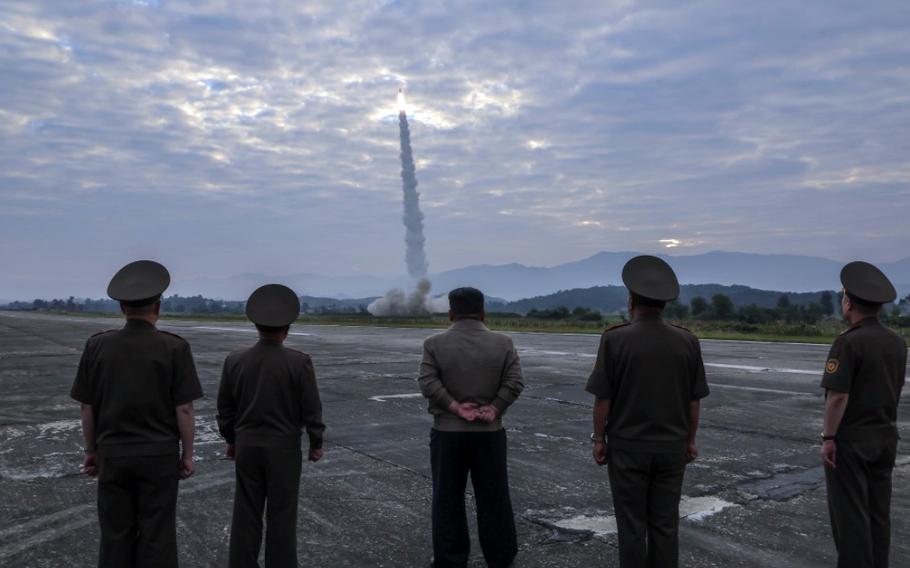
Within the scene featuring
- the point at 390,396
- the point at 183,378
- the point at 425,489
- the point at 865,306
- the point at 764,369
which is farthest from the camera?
the point at 764,369

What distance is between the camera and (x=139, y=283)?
15.0ft

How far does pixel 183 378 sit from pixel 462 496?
2.08 meters

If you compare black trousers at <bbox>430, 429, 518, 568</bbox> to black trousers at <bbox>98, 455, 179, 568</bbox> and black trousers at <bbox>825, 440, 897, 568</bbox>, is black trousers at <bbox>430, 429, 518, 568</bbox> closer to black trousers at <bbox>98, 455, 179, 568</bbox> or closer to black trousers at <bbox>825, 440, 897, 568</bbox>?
black trousers at <bbox>98, 455, 179, 568</bbox>

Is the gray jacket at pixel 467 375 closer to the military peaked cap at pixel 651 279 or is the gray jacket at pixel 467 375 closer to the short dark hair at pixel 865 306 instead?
the military peaked cap at pixel 651 279

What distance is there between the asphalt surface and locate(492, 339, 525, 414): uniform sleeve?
124 centimetres

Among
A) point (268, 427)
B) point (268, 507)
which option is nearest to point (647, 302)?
point (268, 427)

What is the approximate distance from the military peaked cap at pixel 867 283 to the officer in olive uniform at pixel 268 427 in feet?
11.8

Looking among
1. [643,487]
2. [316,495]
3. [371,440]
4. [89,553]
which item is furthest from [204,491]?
[643,487]

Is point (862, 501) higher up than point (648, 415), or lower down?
lower down

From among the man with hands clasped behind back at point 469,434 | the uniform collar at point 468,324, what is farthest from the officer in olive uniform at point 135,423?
the uniform collar at point 468,324

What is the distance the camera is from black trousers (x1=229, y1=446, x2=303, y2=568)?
15.2 feet

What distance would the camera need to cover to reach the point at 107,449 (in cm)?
440

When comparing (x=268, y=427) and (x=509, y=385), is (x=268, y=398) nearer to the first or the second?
(x=268, y=427)

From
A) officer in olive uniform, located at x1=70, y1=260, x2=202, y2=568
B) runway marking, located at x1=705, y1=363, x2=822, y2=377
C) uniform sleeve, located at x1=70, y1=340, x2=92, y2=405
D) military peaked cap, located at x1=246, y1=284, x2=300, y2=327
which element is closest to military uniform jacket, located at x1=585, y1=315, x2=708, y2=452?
military peaked cap, located at x1=246, y1=284, x2=300, y2=327
